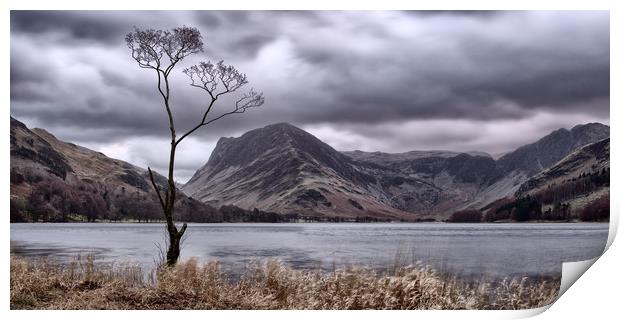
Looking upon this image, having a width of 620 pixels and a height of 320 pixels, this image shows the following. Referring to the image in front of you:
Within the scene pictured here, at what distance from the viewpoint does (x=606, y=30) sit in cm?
1664

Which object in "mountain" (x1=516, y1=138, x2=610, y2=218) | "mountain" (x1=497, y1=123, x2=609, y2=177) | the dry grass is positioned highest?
"mountain" (x1=497, y1=123, x2=609, y2=177)

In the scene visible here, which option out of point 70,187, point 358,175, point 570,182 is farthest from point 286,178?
point 70,187

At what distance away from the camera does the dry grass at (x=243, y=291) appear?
1203 cm

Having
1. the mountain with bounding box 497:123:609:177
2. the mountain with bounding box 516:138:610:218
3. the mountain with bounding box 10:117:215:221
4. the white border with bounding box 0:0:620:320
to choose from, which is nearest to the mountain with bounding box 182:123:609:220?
the mountain with bounding box 497:123:609:177

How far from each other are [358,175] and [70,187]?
64.1m

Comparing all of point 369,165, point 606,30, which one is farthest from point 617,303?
point 369,165

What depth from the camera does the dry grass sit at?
Result: 12.0m

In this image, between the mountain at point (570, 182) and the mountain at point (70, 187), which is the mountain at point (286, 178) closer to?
the mountain at point (70, 187)

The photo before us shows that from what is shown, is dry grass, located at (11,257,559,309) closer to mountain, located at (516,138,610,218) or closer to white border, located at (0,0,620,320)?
white border, located at (0,0,620,320)

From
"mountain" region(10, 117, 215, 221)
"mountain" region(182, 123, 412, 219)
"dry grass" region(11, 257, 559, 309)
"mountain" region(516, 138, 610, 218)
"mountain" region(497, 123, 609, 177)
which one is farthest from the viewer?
"mountain" region(182, 123, 412, 219)

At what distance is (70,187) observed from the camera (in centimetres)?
4778

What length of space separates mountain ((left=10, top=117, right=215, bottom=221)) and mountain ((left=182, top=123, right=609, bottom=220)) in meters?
5.17
